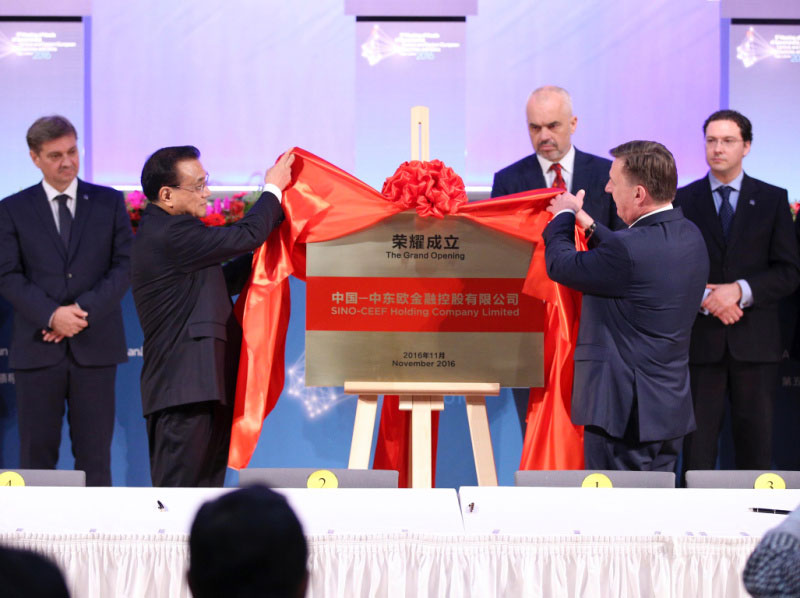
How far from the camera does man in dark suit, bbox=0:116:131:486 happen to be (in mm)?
4543

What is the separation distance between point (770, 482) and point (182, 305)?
2.18m

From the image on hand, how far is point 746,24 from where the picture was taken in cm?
579

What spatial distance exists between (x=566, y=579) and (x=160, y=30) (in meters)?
4.86

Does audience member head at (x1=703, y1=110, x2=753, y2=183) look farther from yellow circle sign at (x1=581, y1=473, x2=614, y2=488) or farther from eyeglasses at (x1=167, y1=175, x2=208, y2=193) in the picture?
eyeglasses at (x1=167, y1=175, x2=208, y2=193)

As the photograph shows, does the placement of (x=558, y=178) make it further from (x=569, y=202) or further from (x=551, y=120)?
(x=569, y=202)

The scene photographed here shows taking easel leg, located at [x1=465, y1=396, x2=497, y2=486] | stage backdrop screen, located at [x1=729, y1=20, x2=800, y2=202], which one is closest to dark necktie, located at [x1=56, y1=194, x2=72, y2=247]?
easel leg, located at [x1=465, y1=396, x2=497, y2=486]

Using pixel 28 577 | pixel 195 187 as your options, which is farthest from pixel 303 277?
pixel 28 577

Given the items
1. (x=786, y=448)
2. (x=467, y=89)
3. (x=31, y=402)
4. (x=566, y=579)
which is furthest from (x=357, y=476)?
(x=467, y=89)

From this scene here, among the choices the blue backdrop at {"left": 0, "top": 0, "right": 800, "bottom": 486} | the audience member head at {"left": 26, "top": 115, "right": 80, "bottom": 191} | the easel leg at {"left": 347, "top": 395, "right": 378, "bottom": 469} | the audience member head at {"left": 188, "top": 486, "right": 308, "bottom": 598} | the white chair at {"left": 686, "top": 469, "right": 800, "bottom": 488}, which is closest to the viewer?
the audience member head at {"left": 188, "top": 486, "right": 308, "bottom": 598}

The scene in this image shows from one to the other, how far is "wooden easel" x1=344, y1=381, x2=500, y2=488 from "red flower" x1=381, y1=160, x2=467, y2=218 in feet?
2.25

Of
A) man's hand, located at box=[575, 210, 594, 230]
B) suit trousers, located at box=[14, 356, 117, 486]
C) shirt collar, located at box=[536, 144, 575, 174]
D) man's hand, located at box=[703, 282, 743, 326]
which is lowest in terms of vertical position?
suit trousers, located at box=[14, 356, 117, 486]

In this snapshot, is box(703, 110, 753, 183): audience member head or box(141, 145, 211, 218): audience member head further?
box(703, 110, 753, 183): audience member head

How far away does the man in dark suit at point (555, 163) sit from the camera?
4.32m

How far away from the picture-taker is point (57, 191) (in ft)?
15.5
